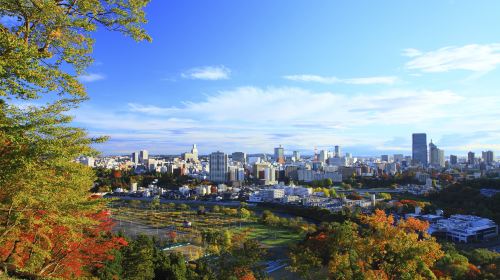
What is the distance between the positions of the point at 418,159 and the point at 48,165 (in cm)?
8115

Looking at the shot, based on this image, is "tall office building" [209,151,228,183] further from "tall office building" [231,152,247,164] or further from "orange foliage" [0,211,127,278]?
"tall office building" [231,152,247,164]

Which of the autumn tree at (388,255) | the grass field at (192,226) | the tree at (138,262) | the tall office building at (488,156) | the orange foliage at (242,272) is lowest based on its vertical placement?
the grass field at (192,226)

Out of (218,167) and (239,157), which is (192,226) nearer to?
(218,167)

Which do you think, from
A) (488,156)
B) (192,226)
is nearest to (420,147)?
(488,156)

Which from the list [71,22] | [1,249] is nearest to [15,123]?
[71,22]

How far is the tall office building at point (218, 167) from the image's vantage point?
4097 cm

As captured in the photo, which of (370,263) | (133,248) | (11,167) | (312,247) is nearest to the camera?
(11,167)

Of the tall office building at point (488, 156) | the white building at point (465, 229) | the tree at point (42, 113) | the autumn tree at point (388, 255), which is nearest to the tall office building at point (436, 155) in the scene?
the tall office building at point (488, 156)

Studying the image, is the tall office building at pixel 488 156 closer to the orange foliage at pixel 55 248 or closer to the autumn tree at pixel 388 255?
the autumn tree at pixel 388 255

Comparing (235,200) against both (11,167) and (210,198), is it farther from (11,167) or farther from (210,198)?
(11,167)

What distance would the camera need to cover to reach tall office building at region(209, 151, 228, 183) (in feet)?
Answer: 134

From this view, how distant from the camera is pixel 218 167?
41875 mm

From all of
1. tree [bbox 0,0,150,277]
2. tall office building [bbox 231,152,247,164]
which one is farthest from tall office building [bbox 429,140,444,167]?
tree [bbox 0,0,150,277]

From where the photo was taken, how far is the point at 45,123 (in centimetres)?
294
